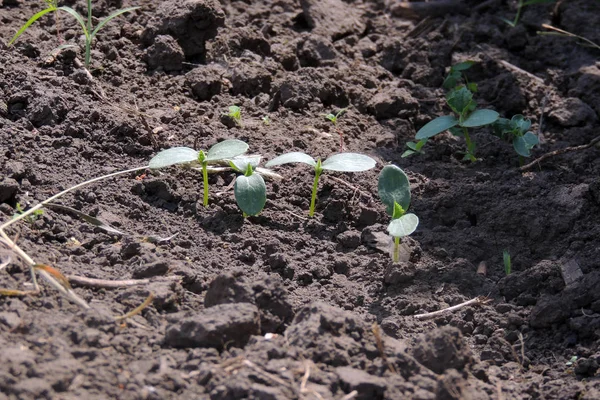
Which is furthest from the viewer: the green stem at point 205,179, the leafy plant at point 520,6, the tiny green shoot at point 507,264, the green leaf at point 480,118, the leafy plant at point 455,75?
the leafy plant at point 520,6

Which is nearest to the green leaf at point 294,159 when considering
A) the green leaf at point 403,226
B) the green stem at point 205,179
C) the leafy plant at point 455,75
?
the green stem at point 205,179

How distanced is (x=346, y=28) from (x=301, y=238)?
4.91 ft

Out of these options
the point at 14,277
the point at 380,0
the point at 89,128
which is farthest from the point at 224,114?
the point at 380,0

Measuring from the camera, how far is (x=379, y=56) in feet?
11.7

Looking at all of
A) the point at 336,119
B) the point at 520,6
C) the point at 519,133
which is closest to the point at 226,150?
the point at 336,119

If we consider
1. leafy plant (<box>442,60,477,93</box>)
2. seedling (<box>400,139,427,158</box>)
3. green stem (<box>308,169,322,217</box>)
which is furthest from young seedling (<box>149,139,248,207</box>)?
leafy plant (<box>442,60,477,93</box>)

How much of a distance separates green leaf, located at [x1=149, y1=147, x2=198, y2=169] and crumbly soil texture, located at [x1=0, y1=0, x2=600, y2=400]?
0.15 m

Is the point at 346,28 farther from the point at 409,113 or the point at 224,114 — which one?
the point at 224,114

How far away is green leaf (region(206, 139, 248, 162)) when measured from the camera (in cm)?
251

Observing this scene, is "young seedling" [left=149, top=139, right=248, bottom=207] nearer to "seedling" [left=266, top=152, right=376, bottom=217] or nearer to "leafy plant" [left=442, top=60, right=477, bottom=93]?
"seedling" [left=266, top=152, right=376, bottom=217]

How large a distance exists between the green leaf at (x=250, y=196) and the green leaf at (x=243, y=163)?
7 cm

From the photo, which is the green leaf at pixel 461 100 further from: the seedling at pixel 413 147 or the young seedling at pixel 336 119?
the young seedling at pixel 336 119

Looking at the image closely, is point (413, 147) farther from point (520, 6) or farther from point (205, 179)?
point (520, 6)

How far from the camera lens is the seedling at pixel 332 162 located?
2.49 metres
